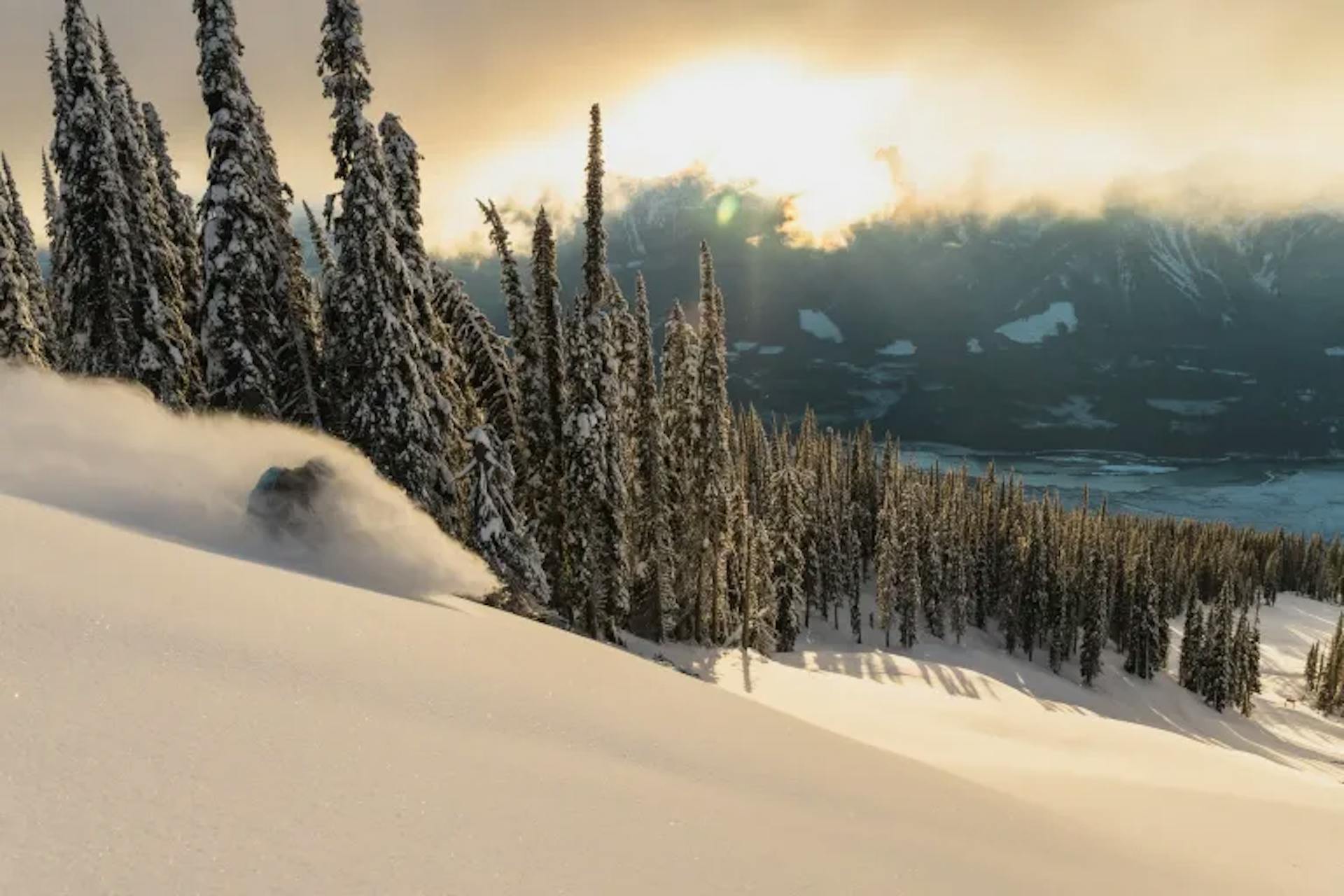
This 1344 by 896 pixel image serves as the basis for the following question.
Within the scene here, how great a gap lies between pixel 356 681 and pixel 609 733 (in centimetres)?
207

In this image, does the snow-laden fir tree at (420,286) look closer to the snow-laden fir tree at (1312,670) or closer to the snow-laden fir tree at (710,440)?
the snow-laden fir tree at (710,440)

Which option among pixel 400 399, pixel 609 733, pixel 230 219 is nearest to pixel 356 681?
pixel 609 733

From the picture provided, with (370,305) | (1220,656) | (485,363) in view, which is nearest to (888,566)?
(1220,656)

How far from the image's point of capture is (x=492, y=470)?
73.4 ft

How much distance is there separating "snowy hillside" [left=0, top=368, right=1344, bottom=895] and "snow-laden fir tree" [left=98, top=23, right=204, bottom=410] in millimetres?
14025

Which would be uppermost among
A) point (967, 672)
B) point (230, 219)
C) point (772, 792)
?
point (230, 219)

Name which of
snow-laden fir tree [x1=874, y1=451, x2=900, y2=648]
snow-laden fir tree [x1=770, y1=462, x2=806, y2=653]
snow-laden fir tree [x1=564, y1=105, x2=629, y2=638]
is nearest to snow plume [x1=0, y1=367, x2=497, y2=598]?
snow-laden fir tree [x1=564, y1=105, x2=629, y2=638]

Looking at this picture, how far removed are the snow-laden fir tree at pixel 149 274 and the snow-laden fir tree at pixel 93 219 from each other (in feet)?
1.08

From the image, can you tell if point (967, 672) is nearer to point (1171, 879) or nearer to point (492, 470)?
point (492, 470)

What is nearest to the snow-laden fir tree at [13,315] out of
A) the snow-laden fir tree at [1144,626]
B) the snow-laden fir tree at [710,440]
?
the snow-laden fir tree at [710,440]

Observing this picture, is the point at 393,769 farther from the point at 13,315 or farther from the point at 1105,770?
the point at 13,315

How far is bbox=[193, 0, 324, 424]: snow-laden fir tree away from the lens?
20281 mm

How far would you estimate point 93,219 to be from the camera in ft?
79.1

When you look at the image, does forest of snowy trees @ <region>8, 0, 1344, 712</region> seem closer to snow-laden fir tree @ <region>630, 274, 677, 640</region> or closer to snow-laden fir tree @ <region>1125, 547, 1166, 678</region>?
snow-laden fir tree @ <region>630, 274, 677, 640</region>
